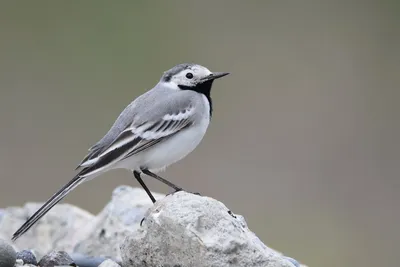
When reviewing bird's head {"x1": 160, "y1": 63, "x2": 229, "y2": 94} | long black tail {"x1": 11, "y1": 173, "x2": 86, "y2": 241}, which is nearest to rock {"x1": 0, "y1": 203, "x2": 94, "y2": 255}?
long black tail {"x1": 11, "y1": 173, "x2": 86, "y2": 241}

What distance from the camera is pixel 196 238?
16.2 feet

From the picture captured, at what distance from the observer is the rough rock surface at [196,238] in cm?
493

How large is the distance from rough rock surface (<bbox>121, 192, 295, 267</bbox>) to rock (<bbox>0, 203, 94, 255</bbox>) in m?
1.86

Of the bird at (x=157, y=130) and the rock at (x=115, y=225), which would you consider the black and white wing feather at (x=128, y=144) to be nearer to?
the bird at (x=157, y=130)

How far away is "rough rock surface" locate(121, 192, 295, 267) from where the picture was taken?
16.2ft

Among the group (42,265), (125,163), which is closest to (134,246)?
(42,265)

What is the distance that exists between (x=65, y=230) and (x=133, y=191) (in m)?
0.56

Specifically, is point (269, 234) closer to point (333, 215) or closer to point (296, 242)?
point (296, 242)

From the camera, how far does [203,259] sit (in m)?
4.89

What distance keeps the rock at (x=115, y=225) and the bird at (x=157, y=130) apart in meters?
0.40

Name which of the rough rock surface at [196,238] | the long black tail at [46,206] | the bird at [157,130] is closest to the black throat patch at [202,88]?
the bird at [157,130]

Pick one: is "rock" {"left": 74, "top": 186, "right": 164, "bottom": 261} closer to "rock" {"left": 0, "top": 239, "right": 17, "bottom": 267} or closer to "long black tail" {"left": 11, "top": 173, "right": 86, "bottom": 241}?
"long black tail" {"left": 11, "top": 173, "right": 86, "bottom": 241}

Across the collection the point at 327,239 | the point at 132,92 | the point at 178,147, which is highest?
the point at 178,147

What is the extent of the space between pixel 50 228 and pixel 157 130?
55.0 inches
